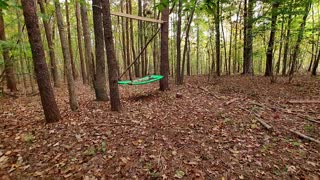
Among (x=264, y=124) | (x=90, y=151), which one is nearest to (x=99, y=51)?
(x=90, y=151)

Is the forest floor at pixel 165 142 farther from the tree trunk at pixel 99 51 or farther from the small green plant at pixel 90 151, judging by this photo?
the tree trunk at pixel 99 51

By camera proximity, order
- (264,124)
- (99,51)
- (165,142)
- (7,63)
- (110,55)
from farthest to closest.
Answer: (7,63) < (99,51) < (110,55) < (264,124) < (165,142)

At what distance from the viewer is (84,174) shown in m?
2.55

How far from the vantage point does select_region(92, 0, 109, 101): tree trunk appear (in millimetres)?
4910

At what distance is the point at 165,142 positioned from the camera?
11.0 ft

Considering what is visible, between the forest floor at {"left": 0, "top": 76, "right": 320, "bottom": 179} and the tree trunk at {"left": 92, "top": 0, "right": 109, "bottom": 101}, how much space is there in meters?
0.47

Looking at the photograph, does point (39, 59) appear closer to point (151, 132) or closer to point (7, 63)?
point (151, 132)

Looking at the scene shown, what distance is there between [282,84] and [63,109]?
823 cm

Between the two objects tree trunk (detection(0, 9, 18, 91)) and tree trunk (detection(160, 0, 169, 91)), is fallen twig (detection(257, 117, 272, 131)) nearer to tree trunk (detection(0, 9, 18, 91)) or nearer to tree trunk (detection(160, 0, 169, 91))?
tree trunk (detection(160, 0, 169, 91))

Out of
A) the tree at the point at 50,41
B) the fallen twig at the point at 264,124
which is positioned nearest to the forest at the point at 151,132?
the fallen twig at the point at 264,124

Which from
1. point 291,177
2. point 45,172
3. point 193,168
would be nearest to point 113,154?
point 45,172

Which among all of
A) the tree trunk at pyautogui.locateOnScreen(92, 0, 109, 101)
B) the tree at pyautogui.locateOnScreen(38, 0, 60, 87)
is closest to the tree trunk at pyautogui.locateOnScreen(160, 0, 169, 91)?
the tree trunk at pyautogui.locateOnScreen(92, 0, 109, 101)

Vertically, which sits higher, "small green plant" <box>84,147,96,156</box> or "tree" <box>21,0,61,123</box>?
"tree" <box>21,0,61,123</box>

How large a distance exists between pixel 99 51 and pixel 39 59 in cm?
189
